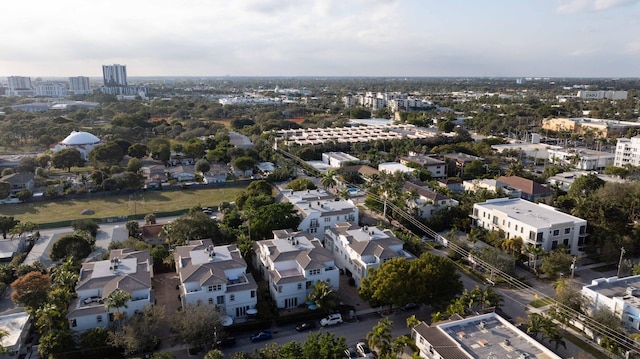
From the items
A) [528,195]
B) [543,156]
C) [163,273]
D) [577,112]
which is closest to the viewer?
[163,273]

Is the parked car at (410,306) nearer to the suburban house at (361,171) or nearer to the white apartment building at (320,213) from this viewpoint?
the white apartment building at (320,213)

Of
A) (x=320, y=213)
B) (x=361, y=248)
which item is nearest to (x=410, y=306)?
(x=361, y=248)

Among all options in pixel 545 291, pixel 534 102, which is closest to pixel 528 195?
pixel 545 291

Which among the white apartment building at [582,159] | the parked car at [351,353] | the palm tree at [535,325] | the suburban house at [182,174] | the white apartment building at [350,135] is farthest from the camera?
the white apartment building at [350,135]

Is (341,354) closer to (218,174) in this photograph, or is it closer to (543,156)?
(218,174)

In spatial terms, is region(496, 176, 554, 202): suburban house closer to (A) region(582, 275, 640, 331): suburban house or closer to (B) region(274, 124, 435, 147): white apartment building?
(A) region(582, 275, 640, 331): suburban house

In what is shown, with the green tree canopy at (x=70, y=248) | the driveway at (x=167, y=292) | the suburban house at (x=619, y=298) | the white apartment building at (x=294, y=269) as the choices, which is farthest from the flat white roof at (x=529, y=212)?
the green tree canopy at (x=70, y=248)
